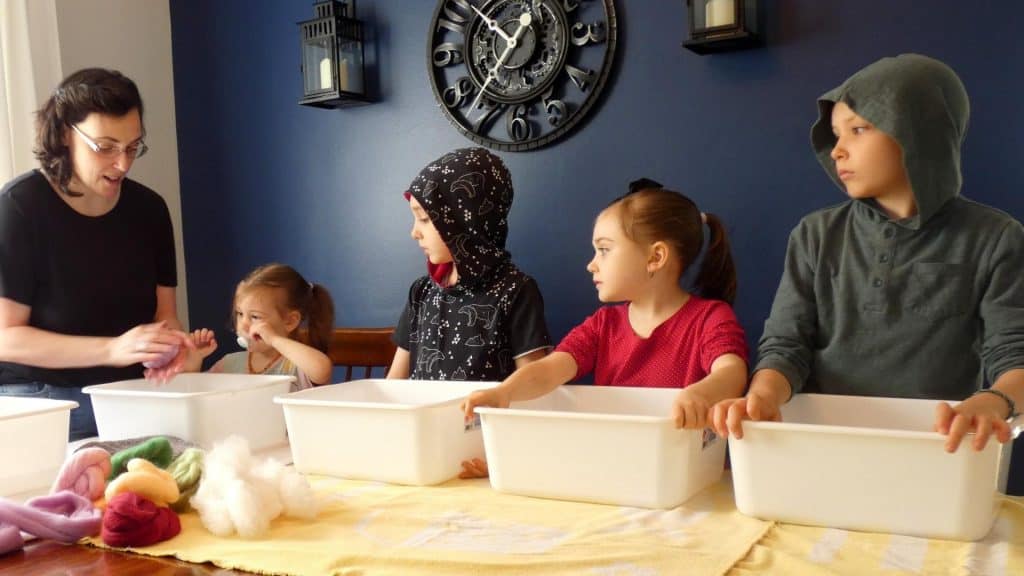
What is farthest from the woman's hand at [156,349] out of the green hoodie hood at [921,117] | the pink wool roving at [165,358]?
the green hoodie hood at [921,117]

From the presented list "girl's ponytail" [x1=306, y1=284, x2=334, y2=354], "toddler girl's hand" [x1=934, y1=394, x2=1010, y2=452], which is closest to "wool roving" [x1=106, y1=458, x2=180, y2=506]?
"toddler girl's hand" [x1=934, y1=394, x2=1010, y2=452]

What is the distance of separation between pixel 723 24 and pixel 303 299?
3.70ft

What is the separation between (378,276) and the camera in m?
2.54

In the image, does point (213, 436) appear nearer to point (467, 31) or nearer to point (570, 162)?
point (570, 162)

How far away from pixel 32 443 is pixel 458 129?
1.40 metres

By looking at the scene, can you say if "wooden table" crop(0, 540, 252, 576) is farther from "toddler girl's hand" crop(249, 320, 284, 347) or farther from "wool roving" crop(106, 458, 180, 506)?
"toddler girl's hand" crop(249, 320, 284, 347)

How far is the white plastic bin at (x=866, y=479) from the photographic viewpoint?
871mm

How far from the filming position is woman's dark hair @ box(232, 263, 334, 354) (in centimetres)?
198

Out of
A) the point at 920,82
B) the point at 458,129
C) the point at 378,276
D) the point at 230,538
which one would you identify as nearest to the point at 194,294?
the point at 378,276

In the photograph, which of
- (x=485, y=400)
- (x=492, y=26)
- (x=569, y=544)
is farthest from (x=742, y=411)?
(x=492, y=26)

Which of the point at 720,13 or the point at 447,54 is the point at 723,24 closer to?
the point at 720,13

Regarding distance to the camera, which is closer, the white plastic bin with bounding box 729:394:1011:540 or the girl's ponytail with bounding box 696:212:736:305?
the white plastic bin with bounding box 729:394:1011:540

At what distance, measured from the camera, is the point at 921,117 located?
49.8 inches

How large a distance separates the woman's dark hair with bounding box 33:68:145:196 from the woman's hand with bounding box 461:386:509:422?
1.07m
